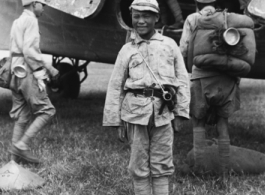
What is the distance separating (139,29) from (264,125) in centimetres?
435

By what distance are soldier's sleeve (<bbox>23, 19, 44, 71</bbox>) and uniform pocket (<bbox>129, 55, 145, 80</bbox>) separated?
4.51 ft

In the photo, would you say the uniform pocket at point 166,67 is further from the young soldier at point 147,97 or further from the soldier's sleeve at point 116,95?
the soldier's sleeve at point 116,95

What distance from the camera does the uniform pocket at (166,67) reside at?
3.26 metres

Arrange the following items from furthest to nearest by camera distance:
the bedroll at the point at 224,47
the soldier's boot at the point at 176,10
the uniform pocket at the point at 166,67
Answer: the soldier's boot at the point at 176,10, the bedroll at the point at 224,47, the uniform pocket at the point at 166,67

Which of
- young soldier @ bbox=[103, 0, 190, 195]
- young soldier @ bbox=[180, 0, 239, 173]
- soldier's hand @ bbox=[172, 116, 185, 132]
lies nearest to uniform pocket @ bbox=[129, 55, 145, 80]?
young soldier @ bbox=[103, 0, 190, 195]

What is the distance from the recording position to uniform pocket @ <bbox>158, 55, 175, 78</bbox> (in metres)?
3.26

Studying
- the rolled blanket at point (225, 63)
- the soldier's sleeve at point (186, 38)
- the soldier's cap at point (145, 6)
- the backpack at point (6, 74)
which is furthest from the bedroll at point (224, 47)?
the backpack at point (6, 74)

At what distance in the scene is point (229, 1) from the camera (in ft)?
19.2

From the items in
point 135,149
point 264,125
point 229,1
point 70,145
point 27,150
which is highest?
point 229,1

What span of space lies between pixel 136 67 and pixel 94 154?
1913mm

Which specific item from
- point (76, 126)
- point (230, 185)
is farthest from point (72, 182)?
point (76, 126)

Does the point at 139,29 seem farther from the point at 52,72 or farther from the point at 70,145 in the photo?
the point at 70,145

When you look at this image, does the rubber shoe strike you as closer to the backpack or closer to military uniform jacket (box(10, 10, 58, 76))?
the backpack

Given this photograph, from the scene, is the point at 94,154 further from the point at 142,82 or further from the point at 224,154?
the point at 142,82
